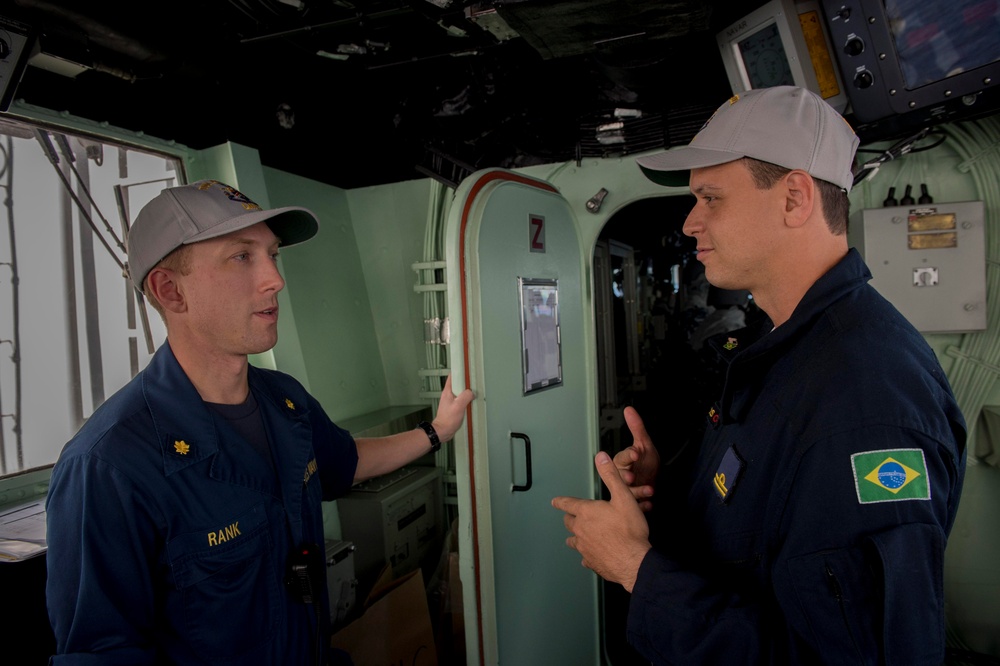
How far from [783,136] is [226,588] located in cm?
160

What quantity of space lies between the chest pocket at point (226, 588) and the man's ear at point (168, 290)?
0.55 metres

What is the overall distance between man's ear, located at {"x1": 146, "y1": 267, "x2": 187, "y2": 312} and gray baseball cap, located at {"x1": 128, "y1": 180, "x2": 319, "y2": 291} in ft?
0.10

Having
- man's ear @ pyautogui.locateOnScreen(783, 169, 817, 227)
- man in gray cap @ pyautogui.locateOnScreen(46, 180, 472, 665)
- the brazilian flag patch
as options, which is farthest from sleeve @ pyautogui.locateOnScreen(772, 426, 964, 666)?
man in gray cap @ pyautogui.locateOnScreen(46, 180, 472, 665)

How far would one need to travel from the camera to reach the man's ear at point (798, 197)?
1252mm

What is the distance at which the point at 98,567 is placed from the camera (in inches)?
48.3

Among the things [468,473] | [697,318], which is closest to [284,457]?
[468,473]

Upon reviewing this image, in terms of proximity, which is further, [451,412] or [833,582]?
[451,412]

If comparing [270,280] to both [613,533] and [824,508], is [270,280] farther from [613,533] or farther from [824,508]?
[824,508]

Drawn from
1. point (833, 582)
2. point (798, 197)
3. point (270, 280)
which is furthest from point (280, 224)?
point (833, 582)

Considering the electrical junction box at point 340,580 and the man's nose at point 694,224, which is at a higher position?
the man's nose at point 694,224

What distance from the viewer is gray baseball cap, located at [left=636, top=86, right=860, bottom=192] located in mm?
1259

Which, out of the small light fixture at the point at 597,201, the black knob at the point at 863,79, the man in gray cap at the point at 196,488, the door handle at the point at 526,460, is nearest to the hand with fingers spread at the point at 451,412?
the door handle at the point at 526,460

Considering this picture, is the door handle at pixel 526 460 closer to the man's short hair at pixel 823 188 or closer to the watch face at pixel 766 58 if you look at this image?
the man's short hair at pixel 823 188

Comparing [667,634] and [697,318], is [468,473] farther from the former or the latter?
[697,318]
